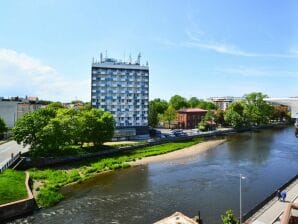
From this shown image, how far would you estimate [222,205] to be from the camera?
4253 cm

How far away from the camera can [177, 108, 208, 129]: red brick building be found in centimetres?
13700

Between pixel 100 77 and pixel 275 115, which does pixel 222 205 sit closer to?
pixel 100 77

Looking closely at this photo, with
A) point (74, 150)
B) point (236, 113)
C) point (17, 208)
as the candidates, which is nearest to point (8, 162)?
point (74, 150)

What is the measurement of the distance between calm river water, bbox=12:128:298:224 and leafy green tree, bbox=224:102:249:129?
59960 millimetres

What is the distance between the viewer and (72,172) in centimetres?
6000

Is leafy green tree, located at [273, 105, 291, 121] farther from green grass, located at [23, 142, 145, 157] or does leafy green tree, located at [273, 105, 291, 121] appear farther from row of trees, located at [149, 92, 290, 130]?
green grass, located at [23, 142, 145, 157]

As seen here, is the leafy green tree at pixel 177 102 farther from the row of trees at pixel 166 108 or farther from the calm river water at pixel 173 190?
the calm river water at pixel 173 190

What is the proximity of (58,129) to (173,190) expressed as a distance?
31.2m

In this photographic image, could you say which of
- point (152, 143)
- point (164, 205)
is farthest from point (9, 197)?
point (152, 143)

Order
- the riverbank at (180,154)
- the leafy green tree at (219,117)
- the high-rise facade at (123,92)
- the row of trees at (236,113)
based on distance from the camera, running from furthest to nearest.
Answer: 1. the leafy green tree at (219,117)
2. the row of trees at (236,113)
3. the high-rise facade at (123,92)
4. the riverbank at (180,154)

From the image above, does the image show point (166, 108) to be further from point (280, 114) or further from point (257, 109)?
point (280, 114)

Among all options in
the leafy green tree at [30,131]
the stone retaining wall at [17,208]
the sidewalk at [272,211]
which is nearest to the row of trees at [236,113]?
the leafy green tree at [30,131]

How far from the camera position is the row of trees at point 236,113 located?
134 m

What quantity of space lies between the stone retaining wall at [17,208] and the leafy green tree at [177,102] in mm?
139401
